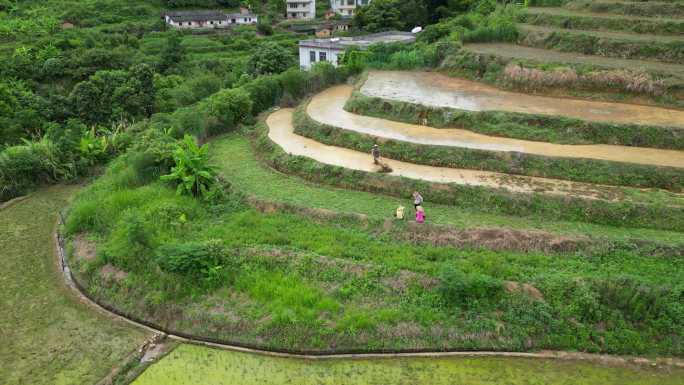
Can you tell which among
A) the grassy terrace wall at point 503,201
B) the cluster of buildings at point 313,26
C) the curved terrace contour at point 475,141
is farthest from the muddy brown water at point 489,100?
the cluster of buildings at point 313,26

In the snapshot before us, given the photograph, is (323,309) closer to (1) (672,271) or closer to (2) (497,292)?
(2) (497,292)

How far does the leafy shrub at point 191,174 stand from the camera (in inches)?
583

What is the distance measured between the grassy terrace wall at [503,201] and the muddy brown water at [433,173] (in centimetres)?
36

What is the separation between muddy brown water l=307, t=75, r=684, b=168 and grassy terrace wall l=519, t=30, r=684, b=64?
6.08 meters

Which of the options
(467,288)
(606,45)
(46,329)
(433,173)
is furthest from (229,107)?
(606,45)

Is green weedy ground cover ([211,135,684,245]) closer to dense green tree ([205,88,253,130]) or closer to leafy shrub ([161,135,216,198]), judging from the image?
leafy shrub ([161,135,216,198])

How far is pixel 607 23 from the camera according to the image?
21.2 meters

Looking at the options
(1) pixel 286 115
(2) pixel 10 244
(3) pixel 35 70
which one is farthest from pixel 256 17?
(2) pixel 10 244

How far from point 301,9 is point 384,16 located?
17.5 m

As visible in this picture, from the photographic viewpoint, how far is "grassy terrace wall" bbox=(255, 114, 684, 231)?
12.3 meters

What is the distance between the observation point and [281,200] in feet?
47.2

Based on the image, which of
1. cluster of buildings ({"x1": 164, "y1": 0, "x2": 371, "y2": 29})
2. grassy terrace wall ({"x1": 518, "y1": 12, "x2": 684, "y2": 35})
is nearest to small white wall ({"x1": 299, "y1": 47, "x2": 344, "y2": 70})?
grassy terrace wall ({"x1": 518, "y1": 12, "x2": 684, "y2": 35})

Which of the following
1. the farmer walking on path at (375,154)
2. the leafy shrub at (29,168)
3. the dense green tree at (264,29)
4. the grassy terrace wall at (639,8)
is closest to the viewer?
the farmer walking on path at (375,154)

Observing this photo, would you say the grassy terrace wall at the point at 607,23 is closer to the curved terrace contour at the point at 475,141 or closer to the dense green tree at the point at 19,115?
the curved terrace contour at the point at 475,141
